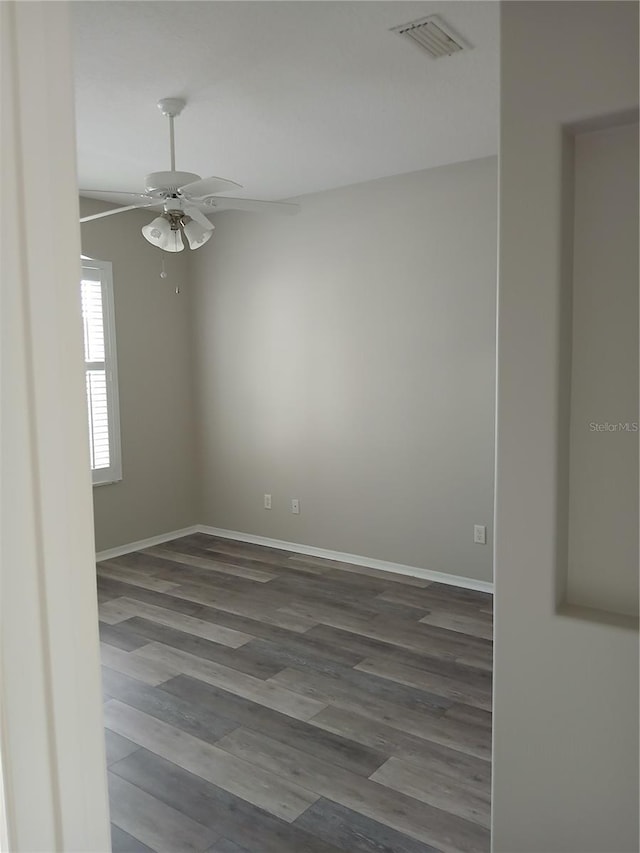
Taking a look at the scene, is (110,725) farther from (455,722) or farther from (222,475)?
(222,475)

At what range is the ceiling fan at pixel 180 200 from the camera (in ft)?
9.72

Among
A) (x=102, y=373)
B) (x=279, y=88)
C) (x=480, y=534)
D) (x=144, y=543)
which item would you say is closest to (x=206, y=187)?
(x=279, y=88)

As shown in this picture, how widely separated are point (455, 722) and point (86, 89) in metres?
3.17

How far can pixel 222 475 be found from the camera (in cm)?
592

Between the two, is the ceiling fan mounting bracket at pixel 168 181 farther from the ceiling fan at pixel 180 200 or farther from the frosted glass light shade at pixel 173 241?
the frosted glass light shade at pixel 173 241

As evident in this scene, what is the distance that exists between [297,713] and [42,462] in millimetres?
2653

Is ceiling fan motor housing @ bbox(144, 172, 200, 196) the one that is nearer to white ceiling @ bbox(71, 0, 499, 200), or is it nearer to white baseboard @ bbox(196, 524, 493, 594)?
white ceiling @ bbox(71, 0, 499, 200)

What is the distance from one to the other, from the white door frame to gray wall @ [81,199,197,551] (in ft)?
15.5

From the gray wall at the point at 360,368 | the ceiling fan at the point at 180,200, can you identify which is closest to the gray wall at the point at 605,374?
the ceiling fan at the point at 180,200

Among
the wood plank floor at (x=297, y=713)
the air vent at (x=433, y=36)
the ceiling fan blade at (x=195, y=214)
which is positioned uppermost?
the air vent at (x=433, y=36)

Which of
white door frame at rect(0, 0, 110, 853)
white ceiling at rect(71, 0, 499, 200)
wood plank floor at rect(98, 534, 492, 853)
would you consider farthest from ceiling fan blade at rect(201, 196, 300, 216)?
white door frame at rect(0, 0, 110, 853)

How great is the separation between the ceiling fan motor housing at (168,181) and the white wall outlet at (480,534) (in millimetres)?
2829

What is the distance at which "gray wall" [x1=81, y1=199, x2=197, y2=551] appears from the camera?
5355 mm

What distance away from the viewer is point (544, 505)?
169cm
